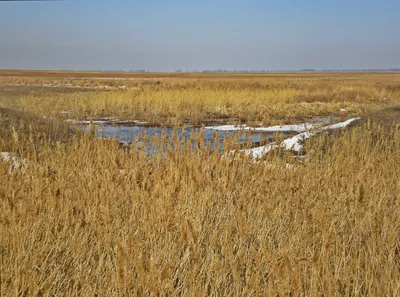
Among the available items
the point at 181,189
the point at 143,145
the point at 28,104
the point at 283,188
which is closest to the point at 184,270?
the point at 181,189

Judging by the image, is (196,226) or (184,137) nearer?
(196,226)

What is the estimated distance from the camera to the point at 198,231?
3.15 meters

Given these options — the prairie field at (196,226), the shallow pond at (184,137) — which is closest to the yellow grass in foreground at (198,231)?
the prairie field at (196,226)

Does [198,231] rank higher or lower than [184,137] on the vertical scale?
lower

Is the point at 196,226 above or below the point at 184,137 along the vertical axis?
below

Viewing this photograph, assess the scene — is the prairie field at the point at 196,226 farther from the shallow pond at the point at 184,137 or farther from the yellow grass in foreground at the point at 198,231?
the shallow pond at the point at 184,137

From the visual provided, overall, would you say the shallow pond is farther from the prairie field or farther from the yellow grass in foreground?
the yellow grass in foreground

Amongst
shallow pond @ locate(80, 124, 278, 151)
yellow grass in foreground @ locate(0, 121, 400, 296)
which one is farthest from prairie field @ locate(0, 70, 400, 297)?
shallow pond @ locate(80, 124, 278, 151)

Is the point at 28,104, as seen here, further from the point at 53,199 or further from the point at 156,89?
the point at 53,199

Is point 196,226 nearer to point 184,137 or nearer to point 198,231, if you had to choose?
point 198,231

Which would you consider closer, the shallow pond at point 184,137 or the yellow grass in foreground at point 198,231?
→ the yellow grass in foreground at point 198,231

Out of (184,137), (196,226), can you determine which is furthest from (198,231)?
(184,137)

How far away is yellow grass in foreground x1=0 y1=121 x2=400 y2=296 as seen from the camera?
93.0 inches

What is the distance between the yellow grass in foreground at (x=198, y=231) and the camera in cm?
236
